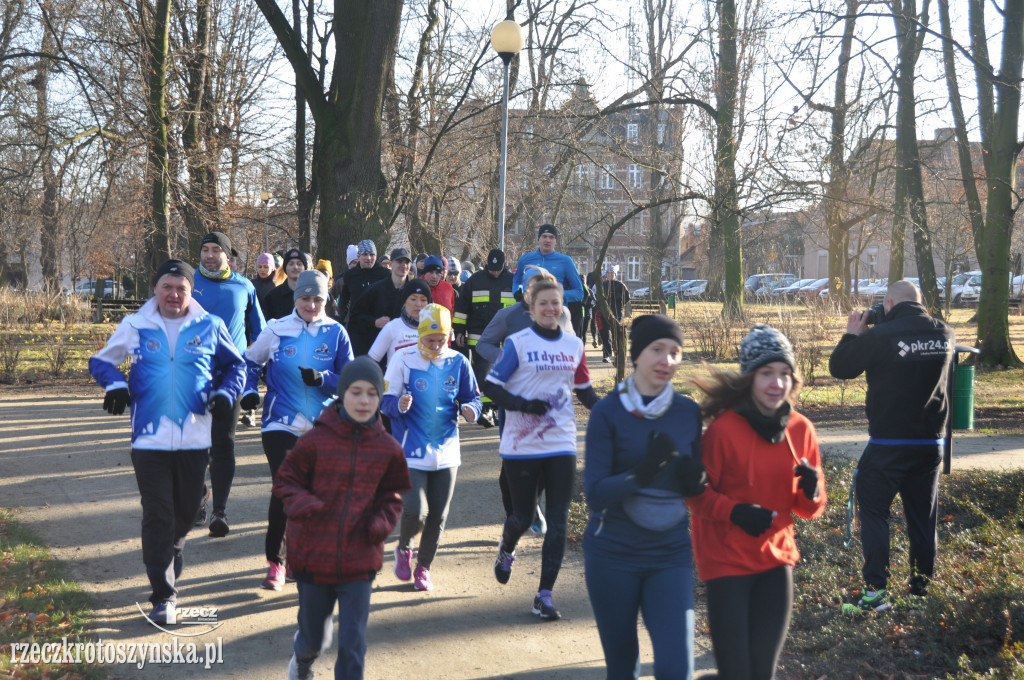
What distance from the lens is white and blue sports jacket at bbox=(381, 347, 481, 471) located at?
5.71 metres

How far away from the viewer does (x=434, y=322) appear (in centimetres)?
581

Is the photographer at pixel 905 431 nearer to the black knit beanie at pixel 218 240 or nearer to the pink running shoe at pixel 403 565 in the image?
the pink running shoe at pixel 403 565

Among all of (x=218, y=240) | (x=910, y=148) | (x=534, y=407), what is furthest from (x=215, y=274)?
(x=910, y=148)

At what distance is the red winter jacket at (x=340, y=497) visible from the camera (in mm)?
3957

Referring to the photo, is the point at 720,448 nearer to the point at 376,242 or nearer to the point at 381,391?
the point at 381,391

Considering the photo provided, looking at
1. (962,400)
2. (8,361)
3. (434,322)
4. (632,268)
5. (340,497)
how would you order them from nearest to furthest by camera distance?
1. (340,497)
2. (434,322)
3. (962,400)
4. (8,361)
5. (632,268)

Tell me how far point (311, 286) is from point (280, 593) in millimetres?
1990

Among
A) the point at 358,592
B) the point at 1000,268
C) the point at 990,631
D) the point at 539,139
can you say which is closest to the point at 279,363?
the point at 358,592

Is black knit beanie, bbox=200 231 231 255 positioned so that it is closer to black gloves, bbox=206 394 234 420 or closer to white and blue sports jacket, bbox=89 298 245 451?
white and blue sports jacket, bbox=89 298 245 451

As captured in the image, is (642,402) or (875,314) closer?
(642,402)

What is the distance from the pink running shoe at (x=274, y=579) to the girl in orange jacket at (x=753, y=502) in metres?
3.15

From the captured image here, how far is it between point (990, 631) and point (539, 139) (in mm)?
13944

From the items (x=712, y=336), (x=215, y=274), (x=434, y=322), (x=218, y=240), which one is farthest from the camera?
(x=712, y=336)

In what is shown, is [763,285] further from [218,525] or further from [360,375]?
[360,375]
